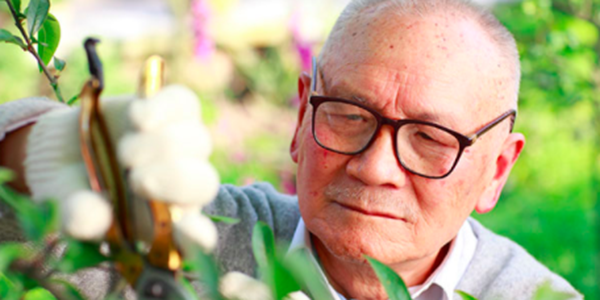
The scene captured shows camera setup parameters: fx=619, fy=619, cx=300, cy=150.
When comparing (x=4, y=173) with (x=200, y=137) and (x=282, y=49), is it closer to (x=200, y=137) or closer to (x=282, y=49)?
(x=200, y=137)

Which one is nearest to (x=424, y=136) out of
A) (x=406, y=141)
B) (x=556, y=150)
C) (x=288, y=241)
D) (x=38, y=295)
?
(x=406, y=141)

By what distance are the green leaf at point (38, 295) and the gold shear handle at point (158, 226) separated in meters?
0.10

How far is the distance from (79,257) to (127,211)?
6cm

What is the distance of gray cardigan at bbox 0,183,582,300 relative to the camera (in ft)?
4.26

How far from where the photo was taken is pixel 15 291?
0.57 metres

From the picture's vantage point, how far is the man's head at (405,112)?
109cm

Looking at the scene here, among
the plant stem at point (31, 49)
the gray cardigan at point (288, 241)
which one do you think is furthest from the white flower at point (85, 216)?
the gray cardigan at point (288, 241)

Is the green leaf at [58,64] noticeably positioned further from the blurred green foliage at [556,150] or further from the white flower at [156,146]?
the blurred green foliage at [556,150]

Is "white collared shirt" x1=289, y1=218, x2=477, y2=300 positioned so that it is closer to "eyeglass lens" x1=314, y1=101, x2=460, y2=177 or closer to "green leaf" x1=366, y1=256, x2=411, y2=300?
"eyeglass lens" x1=314, y1=101, x2=460, y2=177

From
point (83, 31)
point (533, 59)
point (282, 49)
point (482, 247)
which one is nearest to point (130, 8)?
point (83, 31)

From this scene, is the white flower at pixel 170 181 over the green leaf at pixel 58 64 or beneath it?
over

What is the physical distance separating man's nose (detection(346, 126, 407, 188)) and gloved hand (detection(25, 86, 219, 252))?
0.55 metres

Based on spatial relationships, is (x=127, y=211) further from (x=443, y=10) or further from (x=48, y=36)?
(x=443, y=10)

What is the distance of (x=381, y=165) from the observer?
1076 mm
